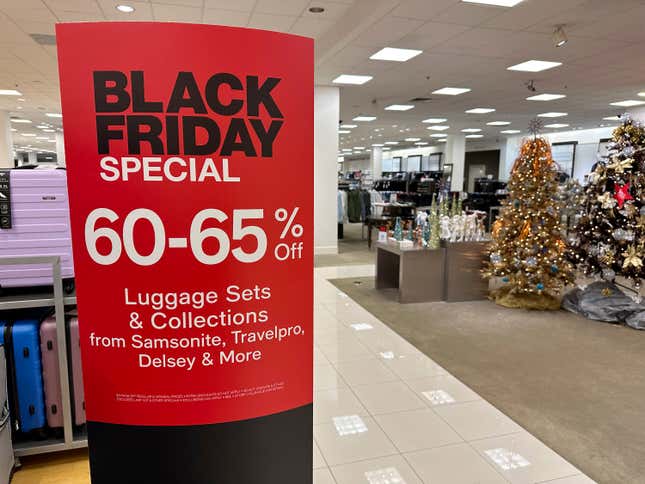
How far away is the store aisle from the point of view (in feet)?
7.59

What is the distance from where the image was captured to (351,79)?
27.0 feet

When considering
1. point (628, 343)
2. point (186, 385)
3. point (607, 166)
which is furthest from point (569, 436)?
point (607, 166)

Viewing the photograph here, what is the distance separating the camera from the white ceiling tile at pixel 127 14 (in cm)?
472

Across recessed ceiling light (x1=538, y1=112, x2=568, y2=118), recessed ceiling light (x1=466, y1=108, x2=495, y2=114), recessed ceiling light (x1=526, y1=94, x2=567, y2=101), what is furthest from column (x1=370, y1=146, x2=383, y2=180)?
recessed ceiling light (x1=526, y1=94, x2=567, y2=101)

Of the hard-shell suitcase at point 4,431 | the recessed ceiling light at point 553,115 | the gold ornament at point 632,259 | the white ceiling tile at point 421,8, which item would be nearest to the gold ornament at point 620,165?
the gold ornament at point 632,259

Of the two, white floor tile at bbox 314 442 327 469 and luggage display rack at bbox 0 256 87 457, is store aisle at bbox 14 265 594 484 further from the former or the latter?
luggage display rack at bbox 0 256 87 457

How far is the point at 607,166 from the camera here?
4.84 metres

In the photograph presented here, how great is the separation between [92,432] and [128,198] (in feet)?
2.07

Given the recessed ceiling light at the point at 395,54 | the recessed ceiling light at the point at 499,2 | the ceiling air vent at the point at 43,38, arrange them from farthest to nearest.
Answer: the recessed ceiling light at the point at 395,54 → the ceiling air vent at the point at 43,38 → the recessed ceiling light at the point at 499,2

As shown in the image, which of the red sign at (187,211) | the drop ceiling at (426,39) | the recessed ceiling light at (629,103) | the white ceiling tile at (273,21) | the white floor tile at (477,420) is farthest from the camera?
the recessed ceiling light at (629,103)

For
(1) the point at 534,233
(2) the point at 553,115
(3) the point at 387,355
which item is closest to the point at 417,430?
(3) the point at 387,355

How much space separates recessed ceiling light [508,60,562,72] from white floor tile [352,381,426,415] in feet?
19.7

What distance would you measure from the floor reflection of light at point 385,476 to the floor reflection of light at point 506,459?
569mm

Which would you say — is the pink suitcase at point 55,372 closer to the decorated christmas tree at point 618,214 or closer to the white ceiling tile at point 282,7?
the white ceiling tile at point 282,7
